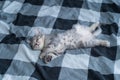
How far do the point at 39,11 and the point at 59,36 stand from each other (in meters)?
0.42

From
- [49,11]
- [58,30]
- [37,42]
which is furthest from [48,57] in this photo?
[49,11]

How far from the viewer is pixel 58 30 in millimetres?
1582

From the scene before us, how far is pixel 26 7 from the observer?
182 cm

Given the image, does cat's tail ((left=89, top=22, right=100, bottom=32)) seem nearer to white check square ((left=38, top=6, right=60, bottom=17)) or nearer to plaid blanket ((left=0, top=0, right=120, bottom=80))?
plaid blanket ((left=0, top=0, right=120, bottom=80))

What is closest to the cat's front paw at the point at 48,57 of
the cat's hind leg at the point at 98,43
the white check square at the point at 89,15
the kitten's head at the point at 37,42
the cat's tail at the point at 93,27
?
the kitten's head at the point at 37,42

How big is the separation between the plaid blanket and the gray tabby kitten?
30 mm

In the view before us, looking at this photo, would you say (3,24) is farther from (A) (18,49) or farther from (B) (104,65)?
(B) (104,65)

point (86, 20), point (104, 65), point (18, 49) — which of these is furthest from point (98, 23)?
point (18, 49)

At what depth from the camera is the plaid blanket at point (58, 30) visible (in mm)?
1291

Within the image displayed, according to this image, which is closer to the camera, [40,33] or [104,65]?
[104,65]

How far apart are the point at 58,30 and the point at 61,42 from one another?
7.8 inches

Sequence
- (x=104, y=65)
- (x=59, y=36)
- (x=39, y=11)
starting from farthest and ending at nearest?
(x=39, y=11)
(x=59, y=36)
(x=104, y=65)

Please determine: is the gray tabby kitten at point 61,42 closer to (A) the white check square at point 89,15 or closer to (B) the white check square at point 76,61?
(B) the white check square at point 76,61

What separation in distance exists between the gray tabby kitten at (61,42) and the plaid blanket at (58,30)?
0.03 metres
